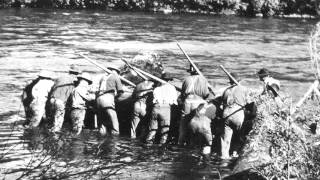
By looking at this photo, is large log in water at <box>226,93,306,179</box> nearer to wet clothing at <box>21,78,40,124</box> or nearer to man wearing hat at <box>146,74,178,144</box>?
man wearing hat at <box>146,74,178,144</box>

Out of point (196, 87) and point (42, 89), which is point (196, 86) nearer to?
point (196, 87)

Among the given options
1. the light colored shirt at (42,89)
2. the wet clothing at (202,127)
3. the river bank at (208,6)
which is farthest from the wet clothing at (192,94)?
the river bank at (208,6)

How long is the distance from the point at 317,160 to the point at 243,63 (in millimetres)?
20871

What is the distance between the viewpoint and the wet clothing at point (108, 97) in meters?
12.4

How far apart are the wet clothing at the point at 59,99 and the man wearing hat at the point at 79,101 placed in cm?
20

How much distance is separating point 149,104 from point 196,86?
1325 mm

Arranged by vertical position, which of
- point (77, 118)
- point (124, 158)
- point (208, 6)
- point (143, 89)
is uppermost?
point (208, 6)

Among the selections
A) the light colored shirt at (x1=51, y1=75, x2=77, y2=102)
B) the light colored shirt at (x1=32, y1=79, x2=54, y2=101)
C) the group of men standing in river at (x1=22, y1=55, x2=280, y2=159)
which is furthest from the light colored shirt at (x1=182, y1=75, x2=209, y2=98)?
the light colored shirt at (x1=32, y1=79, x2=54, y2=101)

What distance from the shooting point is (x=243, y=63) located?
26.9 m

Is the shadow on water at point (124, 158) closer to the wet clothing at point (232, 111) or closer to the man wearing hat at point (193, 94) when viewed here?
the wet clothing at point (232, 111)

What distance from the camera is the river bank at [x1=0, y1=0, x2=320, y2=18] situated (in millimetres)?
54594

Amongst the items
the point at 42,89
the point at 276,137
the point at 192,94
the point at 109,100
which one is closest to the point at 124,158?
the point at 109,100

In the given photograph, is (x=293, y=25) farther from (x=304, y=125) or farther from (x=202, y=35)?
(x=304, y=125)

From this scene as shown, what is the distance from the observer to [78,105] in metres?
12.5
